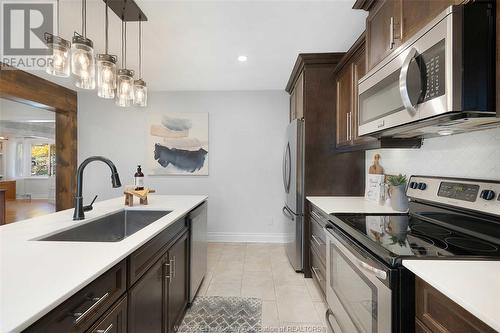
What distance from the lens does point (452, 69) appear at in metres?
0.94

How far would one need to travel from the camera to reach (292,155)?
297 cm

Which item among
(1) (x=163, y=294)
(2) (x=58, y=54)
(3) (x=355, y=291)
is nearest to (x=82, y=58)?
(2) (x=58, y=54)

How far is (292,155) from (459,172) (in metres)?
1.68

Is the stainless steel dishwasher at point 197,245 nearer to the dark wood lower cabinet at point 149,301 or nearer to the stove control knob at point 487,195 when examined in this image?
the dark wood lower cabinet at point 149,301

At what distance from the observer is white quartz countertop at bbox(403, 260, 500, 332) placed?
0.61 meters

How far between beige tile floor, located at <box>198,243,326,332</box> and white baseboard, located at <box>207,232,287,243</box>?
316mm

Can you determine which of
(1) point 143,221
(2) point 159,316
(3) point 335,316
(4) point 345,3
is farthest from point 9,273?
(4) point 345,3

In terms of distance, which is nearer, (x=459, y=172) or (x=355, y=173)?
(x=459, y=172)

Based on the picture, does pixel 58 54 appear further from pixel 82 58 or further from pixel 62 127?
pixel 62 127

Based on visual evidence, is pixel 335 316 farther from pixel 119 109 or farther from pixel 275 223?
pixel 119 109

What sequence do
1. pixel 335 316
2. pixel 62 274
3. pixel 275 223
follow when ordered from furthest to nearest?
1. pixel 275 223
2. pixel 335 316
3. pixel 62 274

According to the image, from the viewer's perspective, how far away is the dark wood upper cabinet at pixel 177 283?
1621 mm

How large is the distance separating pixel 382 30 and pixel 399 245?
4.21 ft

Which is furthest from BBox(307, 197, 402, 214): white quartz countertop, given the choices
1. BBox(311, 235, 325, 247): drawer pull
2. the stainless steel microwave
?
the stainless steel microwave
